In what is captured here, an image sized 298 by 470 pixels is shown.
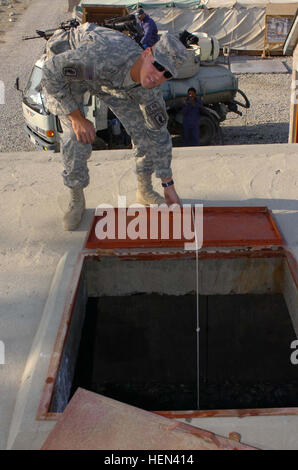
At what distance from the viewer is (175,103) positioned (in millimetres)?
7676

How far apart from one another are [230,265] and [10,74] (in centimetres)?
1133

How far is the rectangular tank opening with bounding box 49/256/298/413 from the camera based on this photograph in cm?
304

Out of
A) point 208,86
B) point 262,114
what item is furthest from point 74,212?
point 262,114

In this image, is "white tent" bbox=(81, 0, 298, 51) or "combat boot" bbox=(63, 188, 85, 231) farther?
"white tent" bbox=(81, 0, 298, 51)

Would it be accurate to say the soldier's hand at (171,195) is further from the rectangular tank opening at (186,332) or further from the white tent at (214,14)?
the white tent at (214,14)

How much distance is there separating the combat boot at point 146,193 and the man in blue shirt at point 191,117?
12.9ft

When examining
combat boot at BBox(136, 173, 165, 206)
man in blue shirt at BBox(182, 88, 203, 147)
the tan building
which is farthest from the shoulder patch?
man in blue shirt at BBox(182, 88, 203, 147)

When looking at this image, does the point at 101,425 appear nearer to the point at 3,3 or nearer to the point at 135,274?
the point at 135,274

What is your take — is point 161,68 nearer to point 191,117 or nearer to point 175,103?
point 191,117

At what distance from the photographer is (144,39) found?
24.4 ft

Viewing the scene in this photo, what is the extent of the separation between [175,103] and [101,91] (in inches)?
186

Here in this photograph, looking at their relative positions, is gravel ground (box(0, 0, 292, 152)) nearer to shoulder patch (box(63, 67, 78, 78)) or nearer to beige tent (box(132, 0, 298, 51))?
beige tent (box(132, 0, 298, 51))

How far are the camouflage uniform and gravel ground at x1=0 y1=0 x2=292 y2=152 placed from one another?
5.18m
